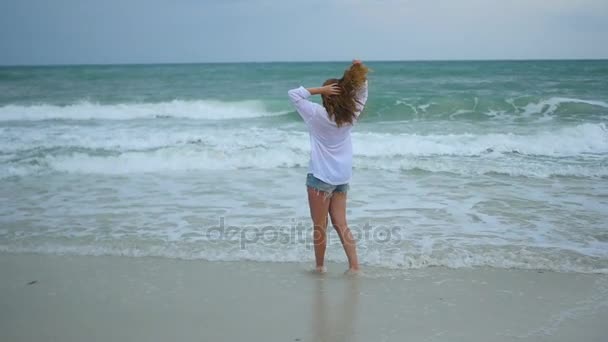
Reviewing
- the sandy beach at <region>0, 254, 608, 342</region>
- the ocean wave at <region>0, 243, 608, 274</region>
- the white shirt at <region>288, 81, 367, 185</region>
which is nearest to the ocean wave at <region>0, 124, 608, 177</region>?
the ocean wave at <region>0, 243, 608, 274</region>

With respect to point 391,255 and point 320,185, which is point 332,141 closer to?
point 320,185

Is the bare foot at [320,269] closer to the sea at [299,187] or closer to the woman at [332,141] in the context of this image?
the woman at [332,141]

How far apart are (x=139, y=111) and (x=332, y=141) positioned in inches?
655

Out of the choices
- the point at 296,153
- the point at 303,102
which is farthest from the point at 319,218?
the point at 296,153

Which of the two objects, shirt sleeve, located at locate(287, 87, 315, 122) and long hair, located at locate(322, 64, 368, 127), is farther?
shirt sleeve, located at locate(287, 87, 315, 122)

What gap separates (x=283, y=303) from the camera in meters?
4.03

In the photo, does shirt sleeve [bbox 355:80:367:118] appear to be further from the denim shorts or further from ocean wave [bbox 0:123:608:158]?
ocean wave [bbox 0:123:608:158]

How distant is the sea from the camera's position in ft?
17.6

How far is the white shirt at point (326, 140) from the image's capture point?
400 cm

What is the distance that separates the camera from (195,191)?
8.02 meters

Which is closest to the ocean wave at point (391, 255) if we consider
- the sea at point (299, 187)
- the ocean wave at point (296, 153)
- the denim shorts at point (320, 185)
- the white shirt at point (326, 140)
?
the sea at point (299, 187)

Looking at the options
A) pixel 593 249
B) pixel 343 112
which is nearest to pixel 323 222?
pixel 343 112

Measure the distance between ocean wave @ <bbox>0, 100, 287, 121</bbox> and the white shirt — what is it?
14865 mm

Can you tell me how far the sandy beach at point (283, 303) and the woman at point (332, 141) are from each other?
0.52 m
